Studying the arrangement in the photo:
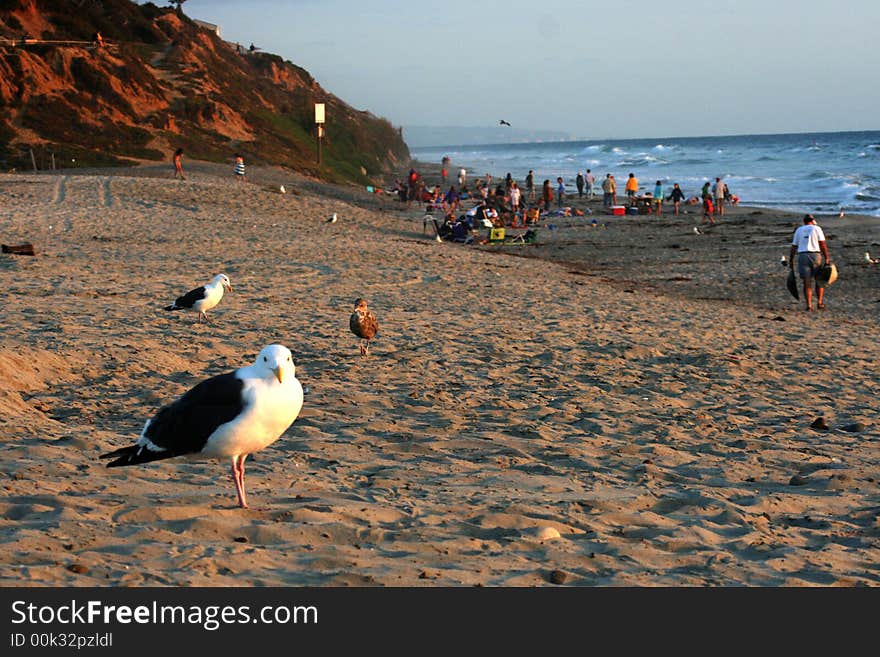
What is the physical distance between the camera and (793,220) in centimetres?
3397

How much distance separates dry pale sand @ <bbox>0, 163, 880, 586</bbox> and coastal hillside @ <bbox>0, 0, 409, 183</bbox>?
24.9 metres

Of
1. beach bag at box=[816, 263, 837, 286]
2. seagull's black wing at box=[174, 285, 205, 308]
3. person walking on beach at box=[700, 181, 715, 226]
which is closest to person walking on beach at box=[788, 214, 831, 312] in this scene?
beach bag at box=[816, 263, 837, 286]

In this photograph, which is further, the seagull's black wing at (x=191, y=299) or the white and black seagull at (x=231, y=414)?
the seagull's black wing at (x=191, y=299)

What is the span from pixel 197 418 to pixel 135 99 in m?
44.6

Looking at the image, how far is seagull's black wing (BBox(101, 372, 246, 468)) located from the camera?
5.08m

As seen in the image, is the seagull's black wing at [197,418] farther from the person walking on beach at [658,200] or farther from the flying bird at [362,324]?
the person walking on beach at [658,200]

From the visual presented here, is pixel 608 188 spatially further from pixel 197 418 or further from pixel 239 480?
pixel 197 418

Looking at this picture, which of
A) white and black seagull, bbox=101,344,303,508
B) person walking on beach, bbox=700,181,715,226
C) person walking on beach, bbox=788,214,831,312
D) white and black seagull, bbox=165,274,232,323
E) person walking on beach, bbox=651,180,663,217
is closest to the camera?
white and black seagull, bbox=101,344,303,508

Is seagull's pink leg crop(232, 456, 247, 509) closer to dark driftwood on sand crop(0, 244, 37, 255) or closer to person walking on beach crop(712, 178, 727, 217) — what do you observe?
dark driftwood on sand crop(0, 244, 37, 255)

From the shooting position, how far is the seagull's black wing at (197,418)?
16.7ft

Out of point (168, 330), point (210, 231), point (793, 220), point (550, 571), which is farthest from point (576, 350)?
point (793, 220)

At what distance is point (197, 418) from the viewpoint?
16.7 feet

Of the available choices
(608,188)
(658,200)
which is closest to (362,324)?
(658,200)

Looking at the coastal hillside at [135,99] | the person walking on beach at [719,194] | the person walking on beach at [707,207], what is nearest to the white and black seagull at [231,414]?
the person walking on beach at [707,207]
